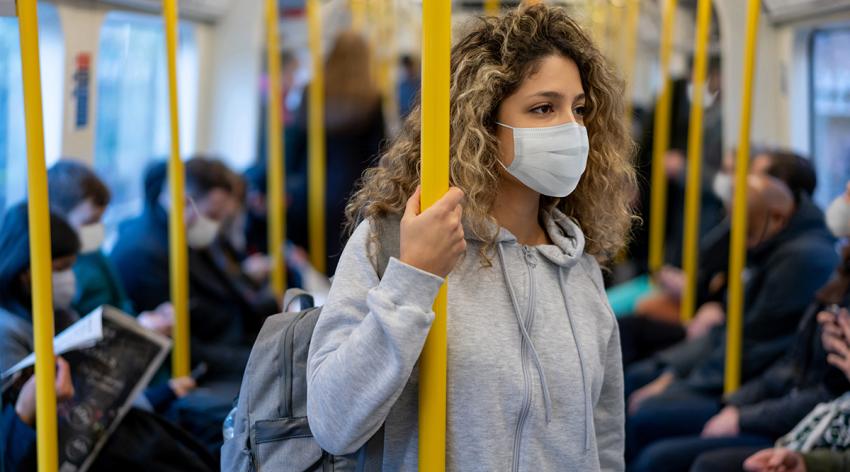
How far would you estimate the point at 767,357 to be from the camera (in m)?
3.39

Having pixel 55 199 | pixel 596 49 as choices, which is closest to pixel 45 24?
pixel 55 199

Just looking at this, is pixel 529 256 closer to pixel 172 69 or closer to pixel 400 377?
pixel 400 377

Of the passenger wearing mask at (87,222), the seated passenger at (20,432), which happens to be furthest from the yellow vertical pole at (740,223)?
the seated passenger at (20,432)

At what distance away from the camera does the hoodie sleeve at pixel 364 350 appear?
1.42 m

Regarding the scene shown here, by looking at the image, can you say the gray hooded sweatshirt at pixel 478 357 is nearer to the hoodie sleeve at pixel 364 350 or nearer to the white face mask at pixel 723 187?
the hoodie sleeve at pixel 364 350

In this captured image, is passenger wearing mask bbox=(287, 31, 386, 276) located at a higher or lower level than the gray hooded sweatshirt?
higher

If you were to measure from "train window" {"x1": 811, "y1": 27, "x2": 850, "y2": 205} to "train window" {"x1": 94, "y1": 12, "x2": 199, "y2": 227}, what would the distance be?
2.62 metres

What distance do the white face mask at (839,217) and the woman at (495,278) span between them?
4.49ft

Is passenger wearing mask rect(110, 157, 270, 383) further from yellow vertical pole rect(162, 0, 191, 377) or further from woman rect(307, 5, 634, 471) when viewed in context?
woman rect(307, 5, 634, 471)

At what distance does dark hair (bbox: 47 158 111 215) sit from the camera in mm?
3109

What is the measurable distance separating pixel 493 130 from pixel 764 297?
2061mm

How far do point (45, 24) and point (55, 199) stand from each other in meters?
1.02

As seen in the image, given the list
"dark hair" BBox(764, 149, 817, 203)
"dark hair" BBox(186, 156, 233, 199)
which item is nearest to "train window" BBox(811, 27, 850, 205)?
"dark hair" BBox(764, 149, 817, 203)

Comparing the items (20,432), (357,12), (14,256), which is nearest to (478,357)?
(20,432)
